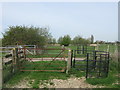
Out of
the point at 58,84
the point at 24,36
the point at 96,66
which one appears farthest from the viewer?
the point at 24,36

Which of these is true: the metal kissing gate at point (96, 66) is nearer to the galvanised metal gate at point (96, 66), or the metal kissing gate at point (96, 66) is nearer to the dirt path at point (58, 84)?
the galvanised metal gate at point (96, 66)

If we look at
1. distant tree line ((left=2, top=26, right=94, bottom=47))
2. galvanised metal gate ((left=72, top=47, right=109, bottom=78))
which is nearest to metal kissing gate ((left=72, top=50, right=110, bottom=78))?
galvanised metal gate ((left=72, top=47, right=109, bottom=78))

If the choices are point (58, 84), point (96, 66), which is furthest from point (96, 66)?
point (58, 84)

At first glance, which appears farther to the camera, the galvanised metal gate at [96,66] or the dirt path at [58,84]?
the galvanised metal gate at [96,66]

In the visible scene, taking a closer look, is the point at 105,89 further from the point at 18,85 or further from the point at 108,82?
the point at 18,85

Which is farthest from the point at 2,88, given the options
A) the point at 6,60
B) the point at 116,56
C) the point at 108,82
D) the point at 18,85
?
the point at 116,56

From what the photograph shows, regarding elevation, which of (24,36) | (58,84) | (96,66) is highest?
(24,36)

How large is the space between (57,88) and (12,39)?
13910 millimetres

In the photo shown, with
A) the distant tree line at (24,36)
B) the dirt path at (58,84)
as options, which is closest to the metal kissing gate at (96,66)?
the dirt path at (58,84)

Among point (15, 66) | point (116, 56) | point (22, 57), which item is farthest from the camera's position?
point (116, 56)

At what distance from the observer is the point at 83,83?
14.8ft

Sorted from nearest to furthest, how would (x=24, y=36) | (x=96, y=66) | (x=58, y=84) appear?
(x=58, y=84)
(x=96, y=66)
(x=24, y=36)

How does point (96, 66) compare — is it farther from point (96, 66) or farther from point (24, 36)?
point (24, 36)

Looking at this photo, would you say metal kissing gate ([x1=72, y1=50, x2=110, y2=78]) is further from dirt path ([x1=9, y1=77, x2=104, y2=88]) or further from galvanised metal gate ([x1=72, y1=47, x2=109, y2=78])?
dirt path ([x1=9, y1=77, x2=104, y2=88])
